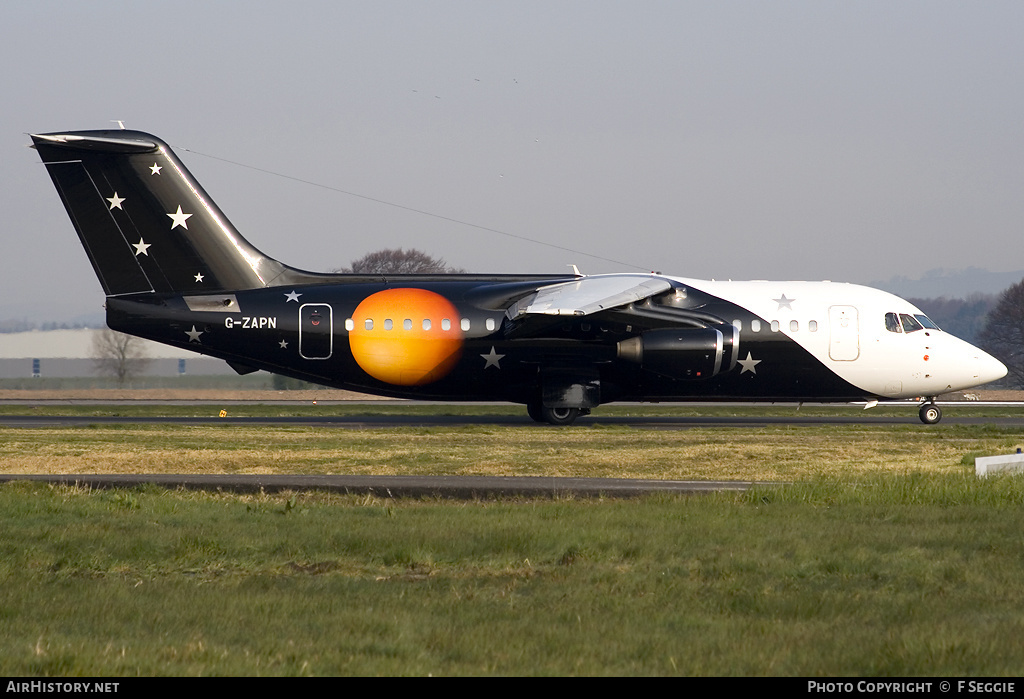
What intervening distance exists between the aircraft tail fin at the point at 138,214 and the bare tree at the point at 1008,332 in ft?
258

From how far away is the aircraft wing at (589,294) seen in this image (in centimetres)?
3206

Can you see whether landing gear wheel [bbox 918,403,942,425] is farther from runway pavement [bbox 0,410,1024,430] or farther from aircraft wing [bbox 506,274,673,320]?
aircraft wing [bbox 506,274,673,320]

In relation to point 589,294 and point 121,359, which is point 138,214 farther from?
point 121,359

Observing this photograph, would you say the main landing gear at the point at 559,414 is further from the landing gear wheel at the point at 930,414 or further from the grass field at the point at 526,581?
the grass field at the point at 526,581

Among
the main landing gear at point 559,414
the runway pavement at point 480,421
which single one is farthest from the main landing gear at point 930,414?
the main landing gear at point 559,414

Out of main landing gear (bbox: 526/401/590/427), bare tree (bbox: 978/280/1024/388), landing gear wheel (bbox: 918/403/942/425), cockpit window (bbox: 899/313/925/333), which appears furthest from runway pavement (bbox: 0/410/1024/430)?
bare tree (bbox: 978/280/1024/388)

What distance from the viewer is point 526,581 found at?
11.3 metres

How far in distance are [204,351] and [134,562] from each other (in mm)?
22498

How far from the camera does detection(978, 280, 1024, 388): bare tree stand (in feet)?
311

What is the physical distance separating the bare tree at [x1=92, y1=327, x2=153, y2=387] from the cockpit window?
70.0 metres

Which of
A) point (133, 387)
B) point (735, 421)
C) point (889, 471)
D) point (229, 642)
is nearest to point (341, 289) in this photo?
point (735, 421)
